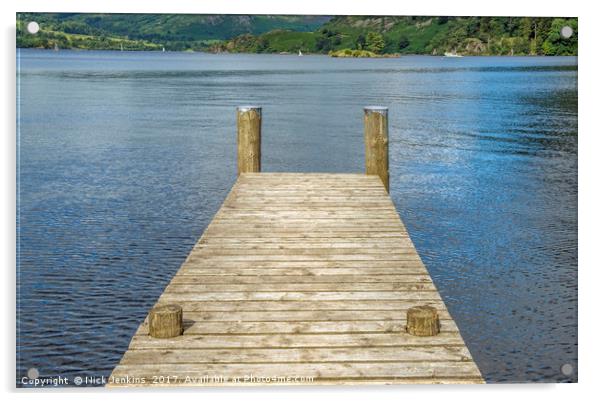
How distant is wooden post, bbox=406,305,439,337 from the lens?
20.3ft

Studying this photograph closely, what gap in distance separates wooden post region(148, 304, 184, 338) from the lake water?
7.24 feet

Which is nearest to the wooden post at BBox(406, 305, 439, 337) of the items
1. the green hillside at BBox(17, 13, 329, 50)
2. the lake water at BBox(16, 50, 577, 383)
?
the lake water at BBox(16, 50, 577, 383)

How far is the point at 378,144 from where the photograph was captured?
14250mm

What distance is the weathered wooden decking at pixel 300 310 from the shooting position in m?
5.68

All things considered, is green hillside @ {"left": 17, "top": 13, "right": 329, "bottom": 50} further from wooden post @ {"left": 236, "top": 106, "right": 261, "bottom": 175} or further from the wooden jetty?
the wooden jetty

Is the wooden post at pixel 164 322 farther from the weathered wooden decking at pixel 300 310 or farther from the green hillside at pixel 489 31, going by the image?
the green hillside at pixel 489 31

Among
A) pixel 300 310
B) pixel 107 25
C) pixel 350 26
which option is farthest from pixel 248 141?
pixel 300 310

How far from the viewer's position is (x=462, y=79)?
62.2 m

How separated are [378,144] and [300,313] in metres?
7.85

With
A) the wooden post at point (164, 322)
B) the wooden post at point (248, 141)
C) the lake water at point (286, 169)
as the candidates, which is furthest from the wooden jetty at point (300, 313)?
the wooden post at point (248, 141)

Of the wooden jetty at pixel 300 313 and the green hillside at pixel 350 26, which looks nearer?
the wooden jetty at pixel 300 313

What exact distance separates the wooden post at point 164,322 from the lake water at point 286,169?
221cm

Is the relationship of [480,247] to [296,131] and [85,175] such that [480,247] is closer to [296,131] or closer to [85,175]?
[85,175]

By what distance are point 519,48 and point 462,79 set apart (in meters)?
52.8
